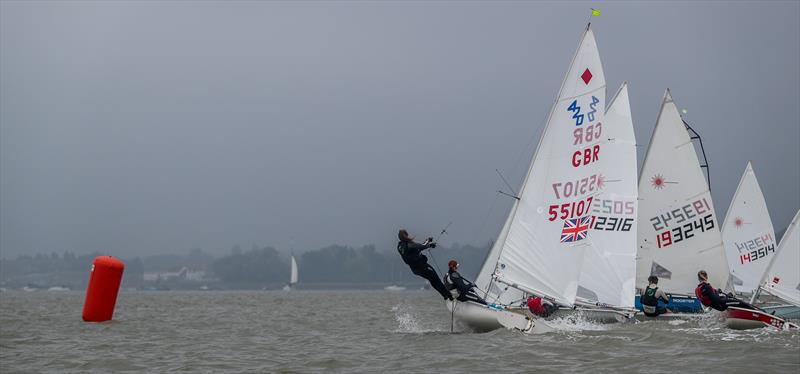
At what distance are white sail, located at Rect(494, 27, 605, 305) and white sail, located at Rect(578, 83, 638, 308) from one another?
7.70 ft

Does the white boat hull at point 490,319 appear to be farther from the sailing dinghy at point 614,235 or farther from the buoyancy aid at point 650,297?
the buoyancy aid at point 650,297

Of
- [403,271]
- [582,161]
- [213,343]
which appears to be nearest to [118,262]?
[213,343]

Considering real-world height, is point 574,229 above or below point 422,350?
above

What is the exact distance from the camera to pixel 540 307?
68.4 ft

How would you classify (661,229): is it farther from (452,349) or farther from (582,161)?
(452,349)

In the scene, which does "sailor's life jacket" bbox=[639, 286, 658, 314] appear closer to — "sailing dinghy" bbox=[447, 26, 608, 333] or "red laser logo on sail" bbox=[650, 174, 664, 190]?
"sailing dinghy" bbox=[447, 26, 608, 333]

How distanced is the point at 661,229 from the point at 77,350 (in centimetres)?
1548

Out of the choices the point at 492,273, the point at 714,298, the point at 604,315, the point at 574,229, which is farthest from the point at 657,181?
the point at 492,273

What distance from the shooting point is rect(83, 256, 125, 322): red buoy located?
23234 millimetres

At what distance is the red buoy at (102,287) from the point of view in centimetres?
2323

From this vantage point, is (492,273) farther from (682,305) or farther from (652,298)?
(682,305)

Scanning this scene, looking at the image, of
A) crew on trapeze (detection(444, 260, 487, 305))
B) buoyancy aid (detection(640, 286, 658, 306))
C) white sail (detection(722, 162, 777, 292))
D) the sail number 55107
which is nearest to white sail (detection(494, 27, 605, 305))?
the sail number 55107

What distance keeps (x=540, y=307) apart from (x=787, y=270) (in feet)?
25.8

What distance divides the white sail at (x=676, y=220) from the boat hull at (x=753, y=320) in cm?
588
